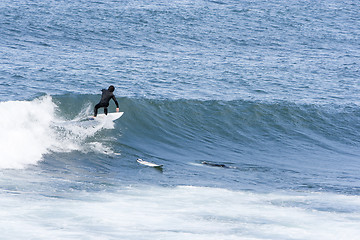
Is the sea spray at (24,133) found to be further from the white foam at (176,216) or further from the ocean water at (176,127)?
the white foam at (176,216)

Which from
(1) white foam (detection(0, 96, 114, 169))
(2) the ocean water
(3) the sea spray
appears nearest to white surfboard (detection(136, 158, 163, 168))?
(2) the ocean water

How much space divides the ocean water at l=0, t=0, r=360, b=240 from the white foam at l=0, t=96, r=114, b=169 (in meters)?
0.07

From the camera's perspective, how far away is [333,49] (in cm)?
4172

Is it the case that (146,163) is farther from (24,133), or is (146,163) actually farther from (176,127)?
(176,127)

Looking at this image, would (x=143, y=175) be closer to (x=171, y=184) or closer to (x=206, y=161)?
(x=171, y=184)

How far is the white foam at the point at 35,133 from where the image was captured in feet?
55.4

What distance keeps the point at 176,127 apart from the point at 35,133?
6.37m

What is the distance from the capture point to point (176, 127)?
22734 mm

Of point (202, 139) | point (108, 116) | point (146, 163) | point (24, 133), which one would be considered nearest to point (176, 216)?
point (146, 163)

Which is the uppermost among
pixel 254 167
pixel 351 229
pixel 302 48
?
pixel 302 48

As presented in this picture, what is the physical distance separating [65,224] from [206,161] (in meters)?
8.44

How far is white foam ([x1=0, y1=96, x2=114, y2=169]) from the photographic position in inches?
665

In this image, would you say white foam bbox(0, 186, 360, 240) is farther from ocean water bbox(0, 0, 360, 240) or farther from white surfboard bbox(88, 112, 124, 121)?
white surfboard bbox(88, 112, 124, 121)

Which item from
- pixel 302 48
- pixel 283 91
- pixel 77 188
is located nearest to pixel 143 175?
pixel 77 188
